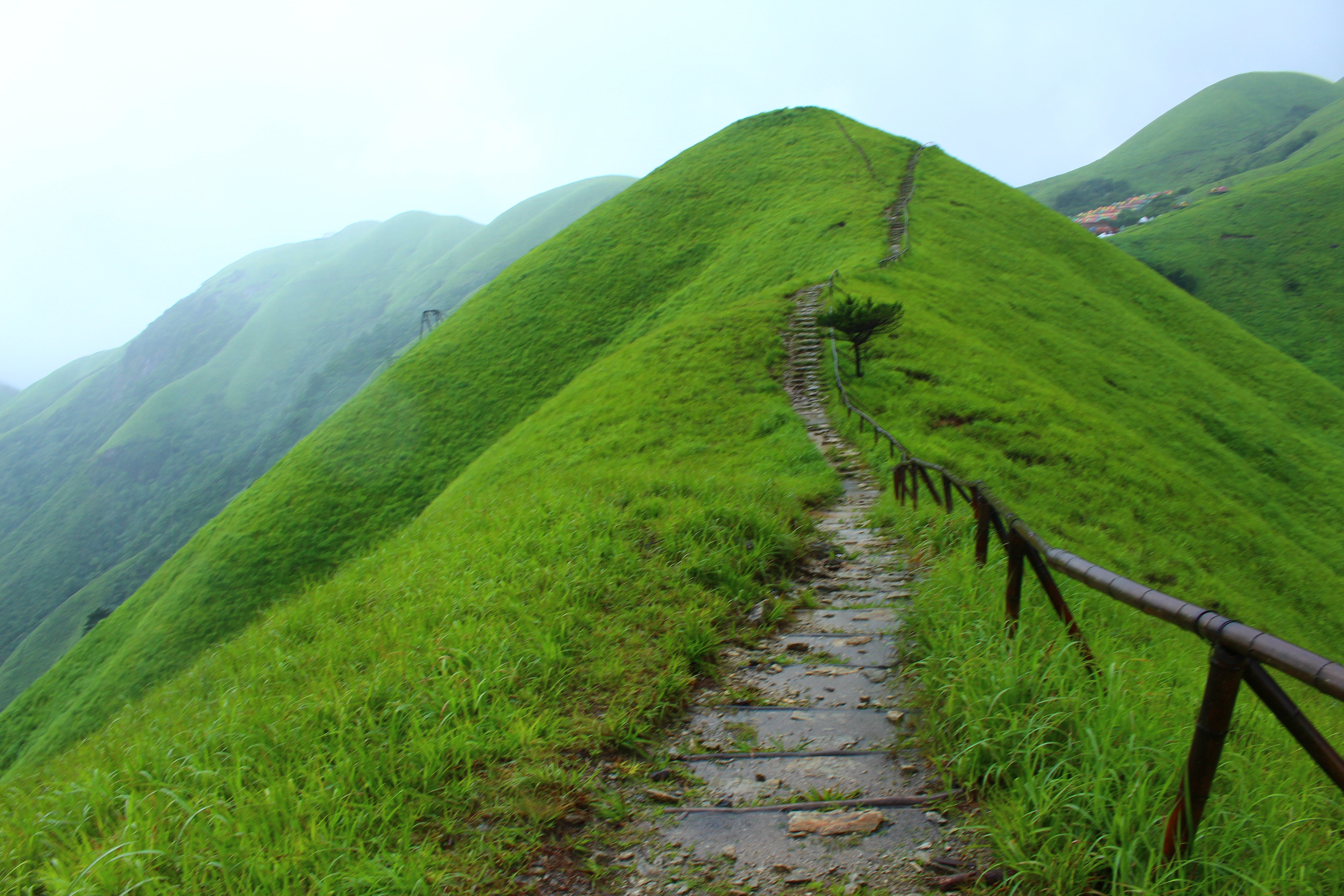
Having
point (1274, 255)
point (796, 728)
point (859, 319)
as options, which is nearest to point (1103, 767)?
point (796, 728)

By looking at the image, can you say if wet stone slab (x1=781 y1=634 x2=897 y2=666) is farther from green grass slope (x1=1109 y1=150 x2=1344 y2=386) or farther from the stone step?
green grass slope (x1=1109 y1=150 x2=1344 y2=386)

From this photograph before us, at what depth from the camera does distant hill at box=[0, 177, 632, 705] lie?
104 m

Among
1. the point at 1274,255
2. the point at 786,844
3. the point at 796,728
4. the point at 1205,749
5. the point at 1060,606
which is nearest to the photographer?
the point at 1205,749

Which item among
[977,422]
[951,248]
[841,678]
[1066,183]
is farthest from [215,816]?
[1066,183]

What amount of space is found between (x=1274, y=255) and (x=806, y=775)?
92.1m

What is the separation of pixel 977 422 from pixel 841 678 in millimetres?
12893

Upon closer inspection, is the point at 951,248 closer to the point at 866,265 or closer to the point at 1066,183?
the point at 866,265

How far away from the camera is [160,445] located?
140 m

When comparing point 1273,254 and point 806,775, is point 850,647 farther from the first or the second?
point 1273,254

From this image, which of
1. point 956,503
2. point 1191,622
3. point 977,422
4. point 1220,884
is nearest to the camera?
point 1191,622

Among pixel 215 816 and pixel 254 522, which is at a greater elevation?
pixel 215 816

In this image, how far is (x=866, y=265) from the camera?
1125 inches

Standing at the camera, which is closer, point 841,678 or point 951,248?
point 841,678

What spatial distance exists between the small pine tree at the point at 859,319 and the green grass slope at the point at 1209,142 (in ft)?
515
